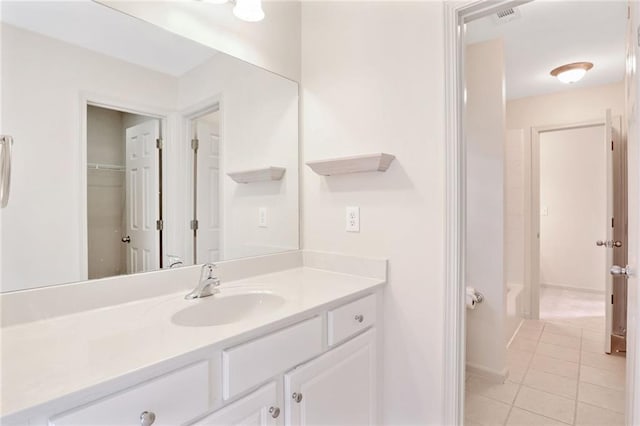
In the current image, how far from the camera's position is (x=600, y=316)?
3.32m

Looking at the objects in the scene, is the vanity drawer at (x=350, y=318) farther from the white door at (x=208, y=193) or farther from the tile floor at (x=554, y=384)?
the tile floor at (x=554, y=384)

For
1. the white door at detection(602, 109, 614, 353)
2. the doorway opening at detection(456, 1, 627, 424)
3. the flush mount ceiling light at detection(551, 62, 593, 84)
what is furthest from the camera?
the flush mount ceiling light at detection(551, 62, 593, 84)

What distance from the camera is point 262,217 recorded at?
1.72m

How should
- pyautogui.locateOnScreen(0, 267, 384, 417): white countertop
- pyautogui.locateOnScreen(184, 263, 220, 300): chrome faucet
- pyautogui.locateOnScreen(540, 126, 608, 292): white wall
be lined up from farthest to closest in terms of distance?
pyautogui.locateOnScreen(540, 126, 608, 292): white wall, pyautogui.locateOnScreen(184, 263, 220, 300): chrome faucet, pyautogui.locateOnScreen(0, 267, 384, 417): white countertop

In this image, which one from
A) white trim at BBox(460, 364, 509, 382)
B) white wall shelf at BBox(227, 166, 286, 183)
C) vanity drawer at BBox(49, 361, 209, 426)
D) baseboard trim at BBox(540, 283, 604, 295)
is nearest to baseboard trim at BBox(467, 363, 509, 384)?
white trim at BBox(460, 364, 509, 382)

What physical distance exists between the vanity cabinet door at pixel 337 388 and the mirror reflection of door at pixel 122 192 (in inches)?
28.5

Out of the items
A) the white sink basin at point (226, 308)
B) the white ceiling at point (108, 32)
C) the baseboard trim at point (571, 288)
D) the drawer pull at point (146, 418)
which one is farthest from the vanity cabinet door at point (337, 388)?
the baseboard trim at point (571, 288)

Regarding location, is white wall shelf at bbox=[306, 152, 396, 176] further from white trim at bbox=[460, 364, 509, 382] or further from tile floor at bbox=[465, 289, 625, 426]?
white trim at bbox=[460, 364, 509, 382]

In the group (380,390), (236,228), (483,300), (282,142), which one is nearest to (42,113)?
(236,228)

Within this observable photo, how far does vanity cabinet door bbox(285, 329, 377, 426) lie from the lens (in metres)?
1.05

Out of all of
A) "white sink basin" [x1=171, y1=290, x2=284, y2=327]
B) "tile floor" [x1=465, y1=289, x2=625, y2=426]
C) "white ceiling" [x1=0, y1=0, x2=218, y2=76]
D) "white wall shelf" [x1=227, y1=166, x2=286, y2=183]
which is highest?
"white ceiling" [x1=0, y1=0, x2=218, y2=76]

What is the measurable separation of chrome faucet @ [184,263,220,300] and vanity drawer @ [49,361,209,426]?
46 cm

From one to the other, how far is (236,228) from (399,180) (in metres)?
0.83

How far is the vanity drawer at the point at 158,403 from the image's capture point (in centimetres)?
64
